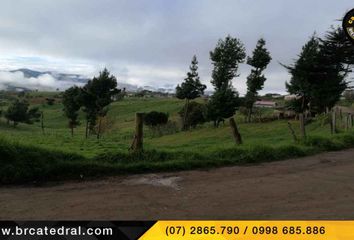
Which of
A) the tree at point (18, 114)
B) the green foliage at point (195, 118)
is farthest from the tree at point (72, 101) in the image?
the tree at point (18, 114)

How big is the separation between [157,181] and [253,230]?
391cm

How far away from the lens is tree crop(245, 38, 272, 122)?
49750 millimetres

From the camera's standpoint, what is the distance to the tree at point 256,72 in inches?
1959

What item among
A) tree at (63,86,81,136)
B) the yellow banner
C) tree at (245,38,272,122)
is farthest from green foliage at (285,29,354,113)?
the yellow banner

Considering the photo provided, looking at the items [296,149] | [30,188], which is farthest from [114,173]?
[296,149]

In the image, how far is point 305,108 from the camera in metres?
45.7

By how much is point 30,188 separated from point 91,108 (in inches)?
1380

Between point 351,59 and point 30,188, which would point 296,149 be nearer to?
point 30,188

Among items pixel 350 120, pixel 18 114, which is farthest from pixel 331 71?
pixel 18 114

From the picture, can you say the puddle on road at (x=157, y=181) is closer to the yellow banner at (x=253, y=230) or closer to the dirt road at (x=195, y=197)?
the dirt road at (x=195, y=197)

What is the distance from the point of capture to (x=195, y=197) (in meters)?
7.73

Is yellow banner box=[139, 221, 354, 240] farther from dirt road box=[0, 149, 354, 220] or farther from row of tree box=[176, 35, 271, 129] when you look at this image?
row of tree box=[176, 35, 271, 129]

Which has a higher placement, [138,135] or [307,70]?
[307,70]

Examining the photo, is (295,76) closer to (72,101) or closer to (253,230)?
(72,101)
